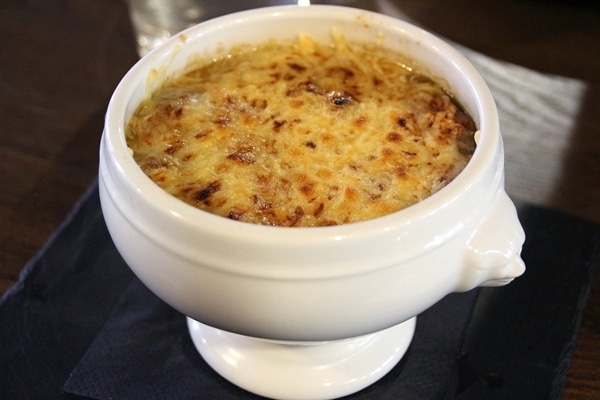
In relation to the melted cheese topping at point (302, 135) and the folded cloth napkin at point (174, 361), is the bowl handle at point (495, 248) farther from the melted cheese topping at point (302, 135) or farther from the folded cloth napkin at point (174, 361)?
the folded cloth napkin at point (174, 361)

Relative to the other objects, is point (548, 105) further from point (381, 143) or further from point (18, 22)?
point (18, 22)

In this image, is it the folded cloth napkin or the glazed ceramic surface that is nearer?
the glazed ceramic surface

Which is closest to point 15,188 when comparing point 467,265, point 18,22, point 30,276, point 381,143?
point 30,276

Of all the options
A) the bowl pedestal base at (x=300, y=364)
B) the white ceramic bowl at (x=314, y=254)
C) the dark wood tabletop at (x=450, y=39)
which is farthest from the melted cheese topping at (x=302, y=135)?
the dark wood tabletop at (x=450, y=39)

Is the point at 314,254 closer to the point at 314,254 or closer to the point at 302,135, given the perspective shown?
the point at 314,254

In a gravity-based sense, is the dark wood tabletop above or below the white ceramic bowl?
below

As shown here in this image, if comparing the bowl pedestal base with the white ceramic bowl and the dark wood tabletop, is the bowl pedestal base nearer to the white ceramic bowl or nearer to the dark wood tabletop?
the white ceramic bowl

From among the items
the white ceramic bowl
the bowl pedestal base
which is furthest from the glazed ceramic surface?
the bowl pedestal base

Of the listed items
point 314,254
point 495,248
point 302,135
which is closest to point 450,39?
point 302,135
